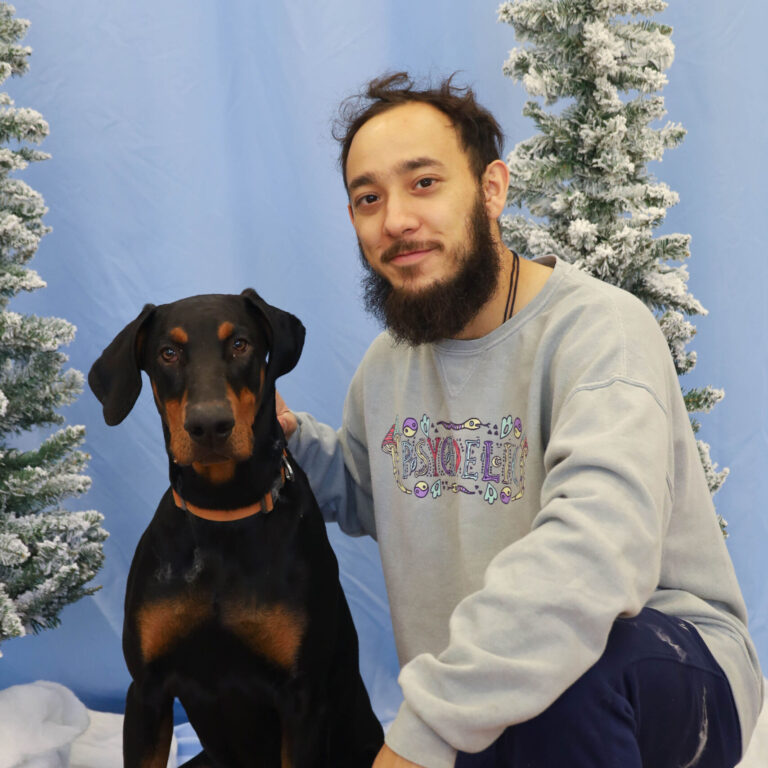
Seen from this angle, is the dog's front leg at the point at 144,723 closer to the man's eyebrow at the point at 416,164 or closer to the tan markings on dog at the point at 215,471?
the tan markings on dog at the point at 215,471

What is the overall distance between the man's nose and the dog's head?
0.30 m

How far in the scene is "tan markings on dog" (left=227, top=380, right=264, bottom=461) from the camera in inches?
69.9

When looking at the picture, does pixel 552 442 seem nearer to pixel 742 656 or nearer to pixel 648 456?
pixel 648 456

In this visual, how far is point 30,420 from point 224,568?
1061mm

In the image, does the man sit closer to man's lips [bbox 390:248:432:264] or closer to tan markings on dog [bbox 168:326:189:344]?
man's lips [bbox 390:248:432:264]

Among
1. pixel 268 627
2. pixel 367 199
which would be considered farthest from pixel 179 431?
pixel 367 199

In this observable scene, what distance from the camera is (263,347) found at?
1.97 metres

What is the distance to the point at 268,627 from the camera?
1822 mm

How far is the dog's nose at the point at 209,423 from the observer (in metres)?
1.72

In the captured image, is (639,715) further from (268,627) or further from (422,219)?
(422,219)

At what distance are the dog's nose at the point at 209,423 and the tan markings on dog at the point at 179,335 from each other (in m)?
0.18

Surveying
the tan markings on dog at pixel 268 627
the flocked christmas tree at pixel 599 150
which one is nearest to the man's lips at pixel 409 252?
the flocked christmas tree at pixel 599 150

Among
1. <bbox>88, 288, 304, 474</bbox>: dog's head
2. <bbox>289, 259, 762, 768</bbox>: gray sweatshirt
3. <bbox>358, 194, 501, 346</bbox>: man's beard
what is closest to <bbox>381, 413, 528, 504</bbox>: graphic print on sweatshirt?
<bbox>289, 259, 762, 768</bbox>: gray sweatshirt

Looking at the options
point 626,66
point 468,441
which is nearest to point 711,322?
point 626,66
